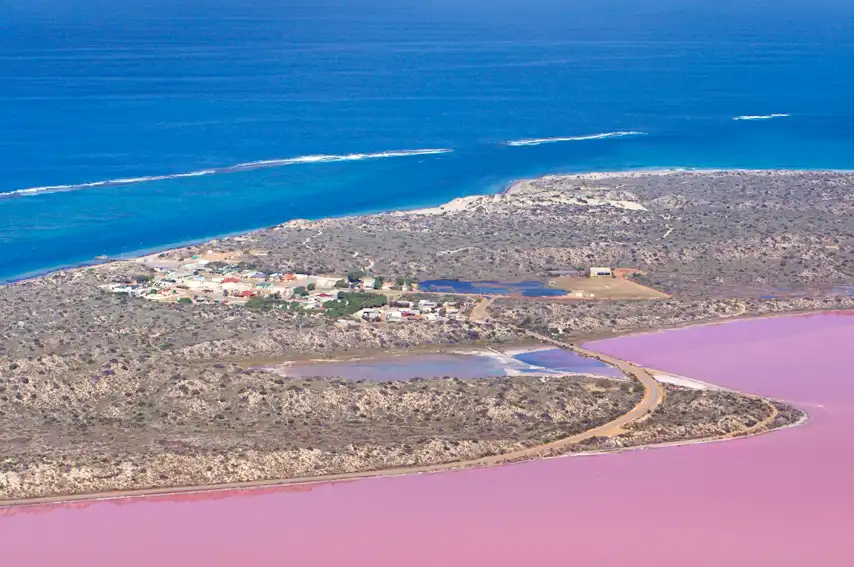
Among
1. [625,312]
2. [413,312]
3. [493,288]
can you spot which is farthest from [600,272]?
[413,312]

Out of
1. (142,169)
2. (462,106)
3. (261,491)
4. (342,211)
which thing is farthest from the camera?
(462,106)

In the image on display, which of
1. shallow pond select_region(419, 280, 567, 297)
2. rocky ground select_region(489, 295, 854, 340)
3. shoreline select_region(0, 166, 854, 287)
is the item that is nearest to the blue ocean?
shoreline select_region(0, 166, 854, 287)

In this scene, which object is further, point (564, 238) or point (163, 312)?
point (564, 238)

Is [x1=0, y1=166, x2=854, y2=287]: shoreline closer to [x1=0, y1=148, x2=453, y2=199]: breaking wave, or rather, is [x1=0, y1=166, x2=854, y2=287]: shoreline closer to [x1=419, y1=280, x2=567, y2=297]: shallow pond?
[x1=0, y1=148, x2=453, y2=199]: breaking wave

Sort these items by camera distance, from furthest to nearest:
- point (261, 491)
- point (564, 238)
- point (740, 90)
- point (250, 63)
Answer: point (250, 63) → point (740, 90) → point (564, 238) → point (261, 491)

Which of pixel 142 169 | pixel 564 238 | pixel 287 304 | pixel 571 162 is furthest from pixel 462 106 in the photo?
pixel 287 304

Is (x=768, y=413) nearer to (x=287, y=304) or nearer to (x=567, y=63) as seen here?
(x=287, y=304)
